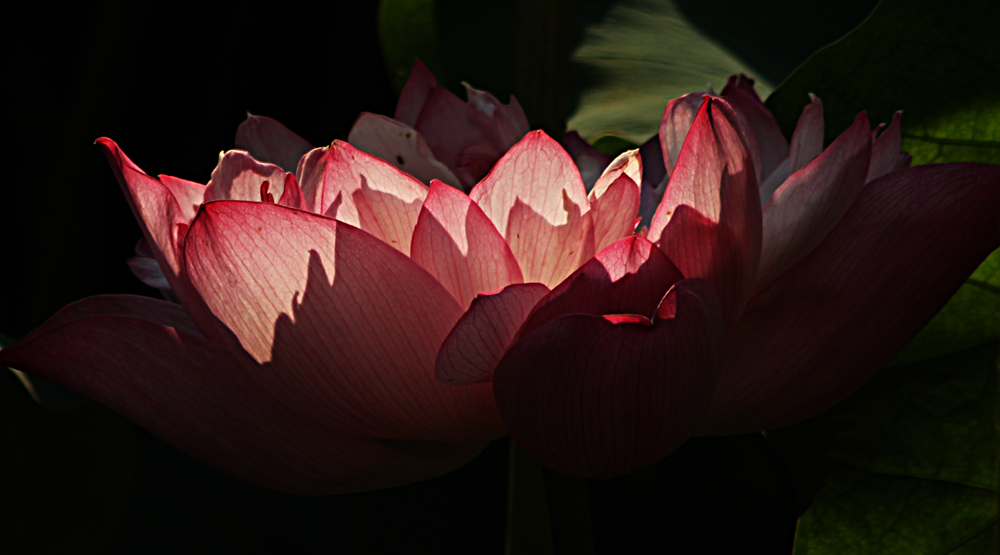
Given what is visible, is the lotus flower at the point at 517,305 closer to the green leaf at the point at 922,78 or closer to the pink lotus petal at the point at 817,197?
the pink lotus petal at the point at 817,197

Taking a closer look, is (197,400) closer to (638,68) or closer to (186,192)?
(186,192)

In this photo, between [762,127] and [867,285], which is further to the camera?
[762,127]

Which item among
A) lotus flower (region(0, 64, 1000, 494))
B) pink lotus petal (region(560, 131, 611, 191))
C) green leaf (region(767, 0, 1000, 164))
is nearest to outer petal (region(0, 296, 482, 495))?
lotus flower (region(0, 64, 1000, 494))

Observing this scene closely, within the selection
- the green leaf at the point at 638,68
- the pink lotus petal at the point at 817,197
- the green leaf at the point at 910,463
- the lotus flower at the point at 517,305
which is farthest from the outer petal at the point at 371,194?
the green leaf at the point at 638,68

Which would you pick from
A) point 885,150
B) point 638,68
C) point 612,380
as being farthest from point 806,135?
point 638,68

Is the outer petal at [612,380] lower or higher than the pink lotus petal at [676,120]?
lower

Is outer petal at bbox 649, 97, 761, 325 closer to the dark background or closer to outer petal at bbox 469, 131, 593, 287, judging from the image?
Answer: outer petal at bbox 469, 131, 593, 287
